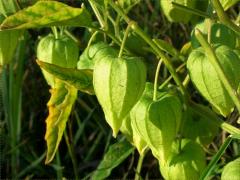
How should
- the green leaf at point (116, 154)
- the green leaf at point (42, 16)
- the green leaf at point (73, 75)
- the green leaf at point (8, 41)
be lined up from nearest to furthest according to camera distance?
the green leaf at point (42, 16) < the green leaf at point (73, 75) < the green leaf at point (8, 41) < the green leaf at point (116, 154)

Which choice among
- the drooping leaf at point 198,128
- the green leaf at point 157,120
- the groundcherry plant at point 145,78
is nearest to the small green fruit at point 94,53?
the groundcherry plant at point 145,78

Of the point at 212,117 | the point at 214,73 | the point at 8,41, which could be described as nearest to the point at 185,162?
the point at 212,117

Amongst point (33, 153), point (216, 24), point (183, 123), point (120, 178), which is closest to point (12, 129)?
point (33, 153)

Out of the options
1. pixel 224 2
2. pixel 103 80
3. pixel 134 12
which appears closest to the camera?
pixel 103 80

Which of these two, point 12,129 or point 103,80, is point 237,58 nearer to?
point 103,80

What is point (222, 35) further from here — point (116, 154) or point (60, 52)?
point (116, 154)

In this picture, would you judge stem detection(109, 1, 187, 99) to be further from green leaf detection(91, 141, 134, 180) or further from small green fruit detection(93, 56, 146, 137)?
green leaf detection(91, 141, 134, 180)

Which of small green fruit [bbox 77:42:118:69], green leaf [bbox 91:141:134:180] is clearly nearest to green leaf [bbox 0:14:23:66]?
small green fruit [bbox 77:42:118:69]

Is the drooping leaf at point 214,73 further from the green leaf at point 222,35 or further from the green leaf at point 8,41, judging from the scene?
the green leaf at point 8,41
